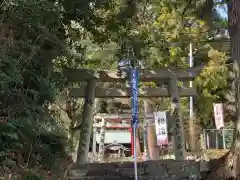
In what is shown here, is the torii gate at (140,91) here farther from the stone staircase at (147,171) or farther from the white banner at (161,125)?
the white banner at (161,125)

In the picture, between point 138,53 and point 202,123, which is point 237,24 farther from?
point 202,123

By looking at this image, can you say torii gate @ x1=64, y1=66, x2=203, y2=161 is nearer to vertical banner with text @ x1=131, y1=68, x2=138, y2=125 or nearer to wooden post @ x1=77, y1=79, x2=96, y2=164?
wooden post @ x1=77, y1=79, x2=96, y2=164

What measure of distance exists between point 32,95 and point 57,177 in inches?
61.6

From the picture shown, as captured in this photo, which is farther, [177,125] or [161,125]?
[161,125]

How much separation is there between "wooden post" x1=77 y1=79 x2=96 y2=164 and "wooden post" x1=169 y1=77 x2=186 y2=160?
2440mm

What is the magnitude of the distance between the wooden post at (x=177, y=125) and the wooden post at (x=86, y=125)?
8.01 feet

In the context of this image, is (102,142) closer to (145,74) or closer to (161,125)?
(161,125)

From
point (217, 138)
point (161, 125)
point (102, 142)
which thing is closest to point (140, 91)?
point (161, 125)

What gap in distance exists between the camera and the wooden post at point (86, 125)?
11.4m

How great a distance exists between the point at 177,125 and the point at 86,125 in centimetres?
271

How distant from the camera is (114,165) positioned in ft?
36.5

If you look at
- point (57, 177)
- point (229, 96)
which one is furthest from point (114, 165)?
point (229, 96)

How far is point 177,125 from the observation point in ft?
39.6

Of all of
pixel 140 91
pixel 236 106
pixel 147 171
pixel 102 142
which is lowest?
pixel 147 171
